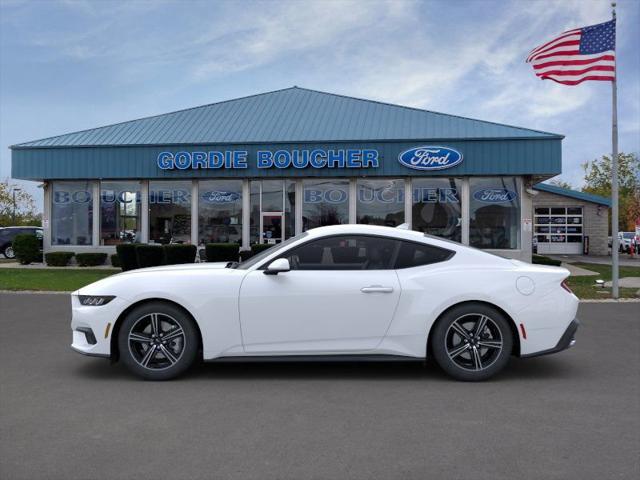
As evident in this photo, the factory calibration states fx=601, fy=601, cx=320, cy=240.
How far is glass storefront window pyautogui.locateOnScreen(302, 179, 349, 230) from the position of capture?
23.8 m

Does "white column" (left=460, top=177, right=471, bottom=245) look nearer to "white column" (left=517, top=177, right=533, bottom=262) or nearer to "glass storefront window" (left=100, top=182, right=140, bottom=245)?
"white column" (left=517, top=177, right=533, bottom=262)

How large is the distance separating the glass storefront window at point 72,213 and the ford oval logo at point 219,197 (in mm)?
5041

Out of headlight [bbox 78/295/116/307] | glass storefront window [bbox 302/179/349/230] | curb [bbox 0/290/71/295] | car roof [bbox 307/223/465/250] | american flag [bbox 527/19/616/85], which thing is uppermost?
american flag [bbox 527/19/616/85]

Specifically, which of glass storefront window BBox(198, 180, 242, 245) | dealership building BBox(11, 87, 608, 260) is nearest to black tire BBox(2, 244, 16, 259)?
dealership building BBox(11, 87, 608, 260)

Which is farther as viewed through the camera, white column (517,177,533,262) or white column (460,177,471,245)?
white column (460,177,471,245)

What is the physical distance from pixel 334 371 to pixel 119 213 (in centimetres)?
2092

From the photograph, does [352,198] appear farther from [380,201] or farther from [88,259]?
[88,259]

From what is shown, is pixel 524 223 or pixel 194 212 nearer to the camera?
pixel 524 223

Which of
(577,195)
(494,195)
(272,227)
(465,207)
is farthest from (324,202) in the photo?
(577,195)

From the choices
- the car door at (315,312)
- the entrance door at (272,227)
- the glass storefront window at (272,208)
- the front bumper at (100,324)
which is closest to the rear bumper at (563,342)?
the car door at (315,312)

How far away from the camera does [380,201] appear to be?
77.8 feet

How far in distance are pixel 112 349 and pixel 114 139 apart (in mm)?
20601

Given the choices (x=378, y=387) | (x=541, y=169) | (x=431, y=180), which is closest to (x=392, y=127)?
(x=431, y=180)

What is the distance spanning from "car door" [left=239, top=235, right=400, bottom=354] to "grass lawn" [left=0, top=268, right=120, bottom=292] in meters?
10.5
